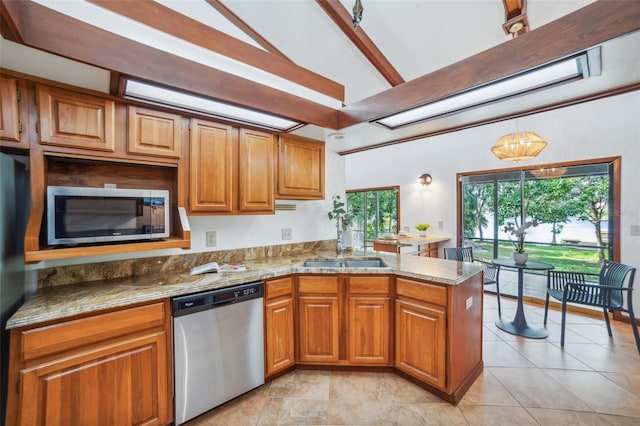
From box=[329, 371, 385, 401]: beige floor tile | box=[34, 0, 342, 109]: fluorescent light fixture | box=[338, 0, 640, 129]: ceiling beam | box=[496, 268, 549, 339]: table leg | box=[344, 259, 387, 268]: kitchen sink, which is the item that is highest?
box=[34, 0, 342, 109]: fluorescent light fixture

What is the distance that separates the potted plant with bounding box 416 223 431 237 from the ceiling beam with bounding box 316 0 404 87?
8.91 feet

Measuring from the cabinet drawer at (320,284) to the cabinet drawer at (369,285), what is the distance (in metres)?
0.14

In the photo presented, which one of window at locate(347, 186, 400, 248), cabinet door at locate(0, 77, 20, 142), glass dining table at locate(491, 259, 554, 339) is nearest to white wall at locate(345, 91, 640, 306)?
window at locate(347, 186, 400, 248)

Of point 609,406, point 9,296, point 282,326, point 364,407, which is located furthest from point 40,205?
point 609,406

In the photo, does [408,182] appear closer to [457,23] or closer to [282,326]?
[457,23]

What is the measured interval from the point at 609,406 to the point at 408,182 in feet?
13.7

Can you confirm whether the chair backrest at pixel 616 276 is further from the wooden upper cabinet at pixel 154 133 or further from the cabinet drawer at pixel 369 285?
the wooden upper cabinet at pixel 154 133

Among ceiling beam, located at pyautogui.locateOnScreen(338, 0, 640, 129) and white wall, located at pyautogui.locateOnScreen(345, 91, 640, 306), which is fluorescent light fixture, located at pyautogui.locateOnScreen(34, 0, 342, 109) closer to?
ceiling beam, located at pyautogui.locateOnScreen(338, 0, 640, 129)

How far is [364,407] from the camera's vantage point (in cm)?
192

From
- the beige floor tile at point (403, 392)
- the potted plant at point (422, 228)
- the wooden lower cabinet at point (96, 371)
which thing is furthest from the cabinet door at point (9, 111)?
the potted plant at point (422, 228)

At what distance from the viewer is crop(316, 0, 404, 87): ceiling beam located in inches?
102

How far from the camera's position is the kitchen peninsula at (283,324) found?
1312mm

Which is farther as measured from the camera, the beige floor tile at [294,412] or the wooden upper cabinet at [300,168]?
the wooden upper cabinet at [300,168]

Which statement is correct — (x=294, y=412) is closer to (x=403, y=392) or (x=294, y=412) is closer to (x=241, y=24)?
(x=403, y=392)
